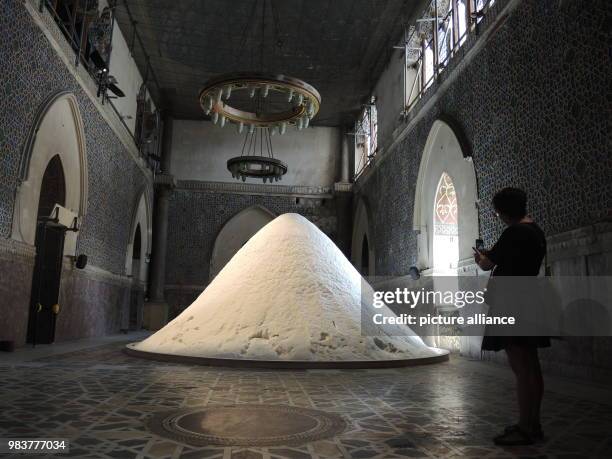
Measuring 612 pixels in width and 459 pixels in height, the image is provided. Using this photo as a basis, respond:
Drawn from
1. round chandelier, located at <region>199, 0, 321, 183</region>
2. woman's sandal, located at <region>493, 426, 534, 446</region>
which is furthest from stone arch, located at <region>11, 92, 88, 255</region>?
woman's sandal, located at <region>493, 426, 534, 446</region>

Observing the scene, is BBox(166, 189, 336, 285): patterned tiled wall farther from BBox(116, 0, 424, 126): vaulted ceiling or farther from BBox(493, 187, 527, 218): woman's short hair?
BBox(493, 187, 527, 218): woman's short hair

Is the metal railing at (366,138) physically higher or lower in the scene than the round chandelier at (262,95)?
higher

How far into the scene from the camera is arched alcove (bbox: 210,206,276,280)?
13.8 metres

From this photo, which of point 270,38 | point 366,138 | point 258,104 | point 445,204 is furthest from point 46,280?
point 366,138

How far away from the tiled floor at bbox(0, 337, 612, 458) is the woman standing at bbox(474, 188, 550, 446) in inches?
3.3

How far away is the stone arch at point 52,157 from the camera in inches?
226

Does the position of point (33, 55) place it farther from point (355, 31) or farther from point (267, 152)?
point (267, 152)

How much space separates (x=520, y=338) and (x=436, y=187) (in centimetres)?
622

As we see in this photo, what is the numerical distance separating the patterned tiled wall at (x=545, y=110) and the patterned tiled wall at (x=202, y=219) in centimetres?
714

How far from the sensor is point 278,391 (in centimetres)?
315

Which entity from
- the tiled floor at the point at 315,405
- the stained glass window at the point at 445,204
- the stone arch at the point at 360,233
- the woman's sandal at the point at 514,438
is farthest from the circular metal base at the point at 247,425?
the stone arch at the point at 360,233

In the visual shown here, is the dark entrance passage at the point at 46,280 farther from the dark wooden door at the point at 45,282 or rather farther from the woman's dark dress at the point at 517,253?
the woman's dark dress at the point at 517,253

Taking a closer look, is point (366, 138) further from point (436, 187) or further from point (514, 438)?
point (514, 438)

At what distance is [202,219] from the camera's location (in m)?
13.8
